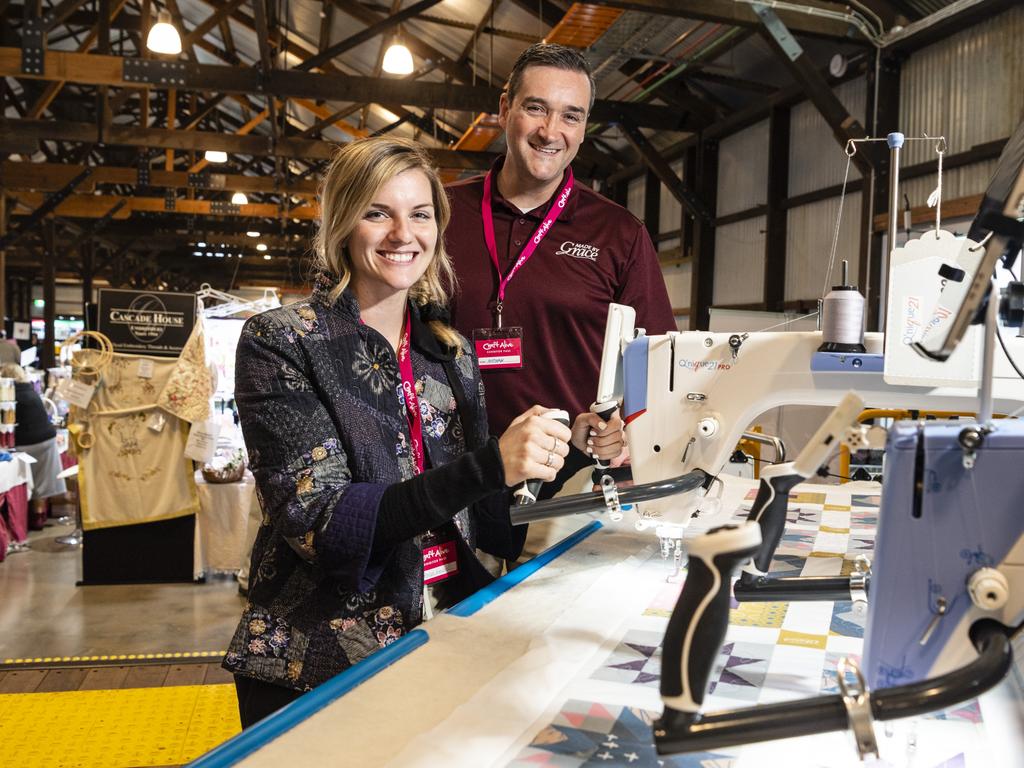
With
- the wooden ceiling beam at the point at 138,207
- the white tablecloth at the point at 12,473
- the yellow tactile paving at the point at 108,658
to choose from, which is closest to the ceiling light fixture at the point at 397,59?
the white tablecloth at the point at 12,473

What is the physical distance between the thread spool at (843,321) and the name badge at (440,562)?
681 millimetres

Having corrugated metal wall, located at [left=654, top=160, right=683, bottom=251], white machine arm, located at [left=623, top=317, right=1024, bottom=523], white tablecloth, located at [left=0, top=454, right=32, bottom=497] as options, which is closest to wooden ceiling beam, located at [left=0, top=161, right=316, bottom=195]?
corrugated metal wall, located at [left=654, top=160, right=683, bottom=251]

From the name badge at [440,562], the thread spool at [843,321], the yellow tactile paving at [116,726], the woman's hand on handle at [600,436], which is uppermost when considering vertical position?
the thread spool at [843,321]

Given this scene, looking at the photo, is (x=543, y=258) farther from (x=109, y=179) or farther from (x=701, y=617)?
(x=109, y=179)

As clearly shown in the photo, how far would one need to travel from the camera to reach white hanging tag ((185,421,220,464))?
4.93m

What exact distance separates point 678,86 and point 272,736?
9217 mm

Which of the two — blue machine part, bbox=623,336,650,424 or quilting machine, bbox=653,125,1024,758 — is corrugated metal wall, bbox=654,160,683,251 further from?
quilting machine, bbox=653,125,1024,758

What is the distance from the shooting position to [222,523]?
5.25 m

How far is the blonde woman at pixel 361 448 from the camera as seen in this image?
1.26m

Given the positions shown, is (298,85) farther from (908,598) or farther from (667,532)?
(908,598)

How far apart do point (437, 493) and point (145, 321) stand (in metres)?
4.30

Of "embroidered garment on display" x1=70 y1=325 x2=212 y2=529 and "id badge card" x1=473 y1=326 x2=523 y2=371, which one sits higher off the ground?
"id badge card" x1=473 y1=326 x2=523 y2=371

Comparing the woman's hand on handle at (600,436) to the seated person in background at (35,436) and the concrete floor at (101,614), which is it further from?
the seated person in background at (35,436)

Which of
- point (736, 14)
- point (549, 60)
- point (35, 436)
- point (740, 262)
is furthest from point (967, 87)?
point (35, 436)
